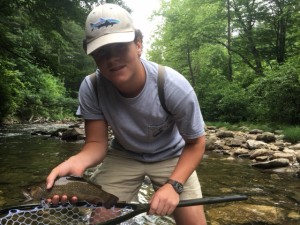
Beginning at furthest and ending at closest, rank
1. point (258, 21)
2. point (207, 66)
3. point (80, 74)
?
point (207, 66) < point (258, 21) < point (80, 74)

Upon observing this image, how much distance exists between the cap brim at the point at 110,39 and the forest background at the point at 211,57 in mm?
8923

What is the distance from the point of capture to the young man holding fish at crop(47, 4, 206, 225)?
90.6 inches

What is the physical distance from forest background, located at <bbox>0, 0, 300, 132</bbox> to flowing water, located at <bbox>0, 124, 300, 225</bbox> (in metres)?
4.18

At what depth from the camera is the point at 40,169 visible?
267 inches

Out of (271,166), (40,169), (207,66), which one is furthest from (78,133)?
(207,66)

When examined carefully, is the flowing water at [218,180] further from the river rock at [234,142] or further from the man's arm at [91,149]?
the man's arm at [91,149]

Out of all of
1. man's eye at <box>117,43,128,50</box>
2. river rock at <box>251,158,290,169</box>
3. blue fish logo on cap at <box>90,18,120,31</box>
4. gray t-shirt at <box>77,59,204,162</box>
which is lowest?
river rock at <box>251,158,290,169</box>

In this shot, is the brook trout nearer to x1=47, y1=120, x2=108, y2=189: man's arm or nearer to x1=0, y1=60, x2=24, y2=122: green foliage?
x1=47, y1=120, x2=108, y2=189: man's arm

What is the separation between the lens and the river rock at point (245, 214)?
4.08 meters

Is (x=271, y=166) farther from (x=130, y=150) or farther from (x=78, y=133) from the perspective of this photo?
(x=78, y=133)

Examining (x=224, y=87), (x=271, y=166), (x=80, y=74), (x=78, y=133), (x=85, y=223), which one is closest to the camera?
(x=85, y=223)

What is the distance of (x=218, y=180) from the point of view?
6.20m

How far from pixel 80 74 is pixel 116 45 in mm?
9582

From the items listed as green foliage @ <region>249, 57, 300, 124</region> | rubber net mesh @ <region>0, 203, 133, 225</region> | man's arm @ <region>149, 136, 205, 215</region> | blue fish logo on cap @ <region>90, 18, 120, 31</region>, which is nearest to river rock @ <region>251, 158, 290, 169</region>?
rubber net mesh @ <region>0, 203, 133, 225</region>
